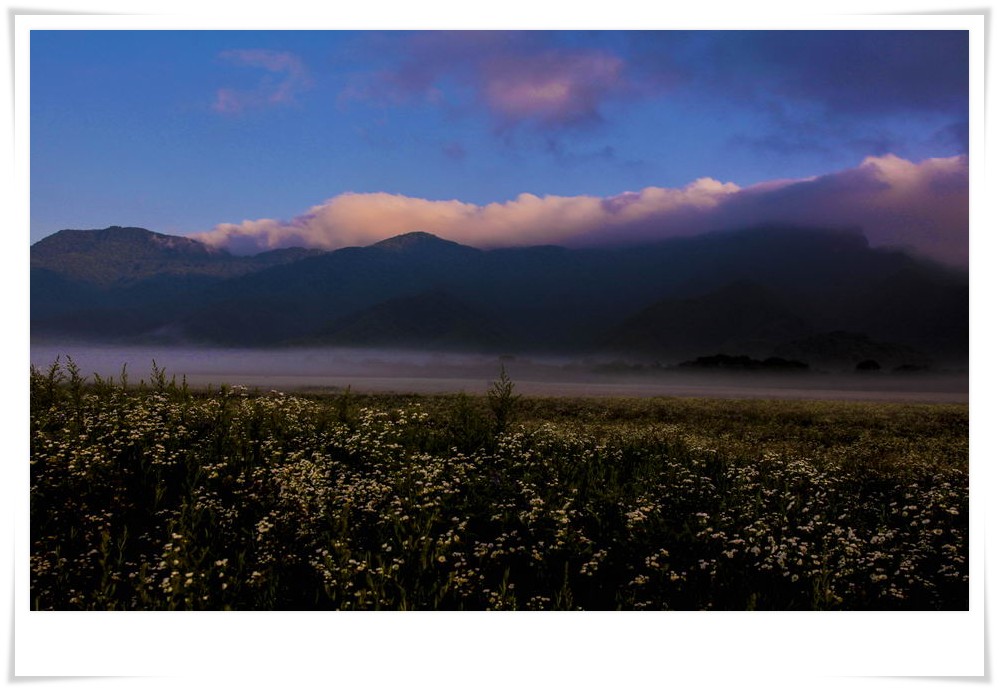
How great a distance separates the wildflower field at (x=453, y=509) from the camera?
517 cm

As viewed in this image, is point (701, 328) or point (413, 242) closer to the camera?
point (413, 242)

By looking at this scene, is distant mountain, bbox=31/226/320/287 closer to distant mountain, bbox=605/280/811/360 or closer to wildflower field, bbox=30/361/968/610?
wildflower field, bbox=30/361/968/610

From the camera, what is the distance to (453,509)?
5.63 m

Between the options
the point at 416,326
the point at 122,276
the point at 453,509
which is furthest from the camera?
the point at 416,326

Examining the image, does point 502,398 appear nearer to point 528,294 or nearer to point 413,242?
point 528,294

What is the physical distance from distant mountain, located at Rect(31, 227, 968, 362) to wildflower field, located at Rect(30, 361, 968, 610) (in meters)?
0.72

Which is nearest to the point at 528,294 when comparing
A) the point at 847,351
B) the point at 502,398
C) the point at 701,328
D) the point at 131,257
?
A: the point at 502,398

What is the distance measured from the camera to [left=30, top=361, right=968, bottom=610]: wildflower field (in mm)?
5168

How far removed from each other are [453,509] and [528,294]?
2.51 metres

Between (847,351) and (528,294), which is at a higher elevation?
(528,294)

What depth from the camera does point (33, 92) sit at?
20.2 feet
